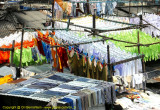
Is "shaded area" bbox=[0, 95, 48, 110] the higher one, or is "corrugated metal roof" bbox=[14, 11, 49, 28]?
"corrugated metal roof" bbox=[14, 11, 49, 28]

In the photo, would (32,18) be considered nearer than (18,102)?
No

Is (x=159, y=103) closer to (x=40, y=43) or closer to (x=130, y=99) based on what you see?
(x=130, y=99)

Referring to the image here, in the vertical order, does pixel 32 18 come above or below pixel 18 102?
above

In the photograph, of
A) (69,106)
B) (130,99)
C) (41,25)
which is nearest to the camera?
(69,106)

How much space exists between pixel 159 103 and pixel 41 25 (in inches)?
475

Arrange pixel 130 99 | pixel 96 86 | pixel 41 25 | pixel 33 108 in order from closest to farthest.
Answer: pixel 33 108 < pixel 96 86 < pixel 130 99 < pixel 41 25

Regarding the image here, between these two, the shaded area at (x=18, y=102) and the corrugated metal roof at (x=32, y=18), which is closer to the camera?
the shaded area at (x=18, y=102)

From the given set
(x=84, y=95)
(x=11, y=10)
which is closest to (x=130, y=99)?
(x=84, y=95)

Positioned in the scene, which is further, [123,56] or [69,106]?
[123,56]

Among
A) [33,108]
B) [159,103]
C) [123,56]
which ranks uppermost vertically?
[123,56]

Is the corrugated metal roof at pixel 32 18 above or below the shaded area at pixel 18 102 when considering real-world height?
above

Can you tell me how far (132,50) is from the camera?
14.2 metres

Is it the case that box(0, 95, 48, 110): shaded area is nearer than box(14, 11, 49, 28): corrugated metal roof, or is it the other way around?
box(0, 95, 48, 110): shaded area

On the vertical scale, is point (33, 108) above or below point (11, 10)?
below
